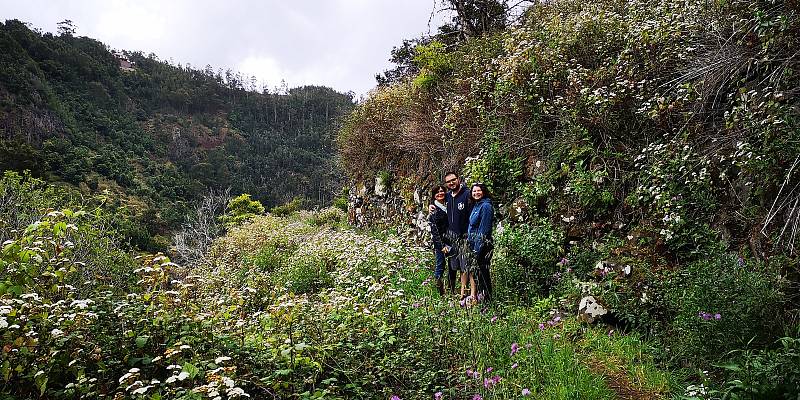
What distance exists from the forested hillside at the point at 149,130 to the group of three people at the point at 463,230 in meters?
18.2

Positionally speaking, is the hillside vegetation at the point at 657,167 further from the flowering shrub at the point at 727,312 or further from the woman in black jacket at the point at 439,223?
the woman in black jacket at the point at 439,223

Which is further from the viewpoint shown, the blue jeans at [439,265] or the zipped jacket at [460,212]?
the blue jeans at [439,265]

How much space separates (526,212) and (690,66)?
A: 114 inches

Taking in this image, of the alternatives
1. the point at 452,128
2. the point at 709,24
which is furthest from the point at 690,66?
the point at 452,128

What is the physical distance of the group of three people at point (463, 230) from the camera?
5.34 metres

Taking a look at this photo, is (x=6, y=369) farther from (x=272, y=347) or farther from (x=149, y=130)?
(x=149, y=130)

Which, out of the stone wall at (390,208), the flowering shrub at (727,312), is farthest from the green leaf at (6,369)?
the stone wall at (390,208)

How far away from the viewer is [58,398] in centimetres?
279

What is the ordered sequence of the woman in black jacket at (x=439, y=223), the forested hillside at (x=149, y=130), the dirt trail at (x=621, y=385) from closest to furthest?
1. the dirt trail at (x=621, y=385)
2. the woman in black jacket at (x=439, y=223)
3. the forested hillside at (x=149, y=130)

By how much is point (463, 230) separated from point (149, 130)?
67.6 m

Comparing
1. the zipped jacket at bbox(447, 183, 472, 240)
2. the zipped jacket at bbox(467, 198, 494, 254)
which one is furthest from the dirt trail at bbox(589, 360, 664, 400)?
the zipped jacket at bbox(447, 183, 472, 240)

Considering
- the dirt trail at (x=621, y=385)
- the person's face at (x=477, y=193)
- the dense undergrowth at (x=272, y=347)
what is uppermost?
the person's face at (x=477, y=193)

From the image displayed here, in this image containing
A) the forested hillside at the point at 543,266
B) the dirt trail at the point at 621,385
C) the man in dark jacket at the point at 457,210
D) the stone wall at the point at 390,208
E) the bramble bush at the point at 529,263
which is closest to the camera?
the forested hillside at the point at 543,266

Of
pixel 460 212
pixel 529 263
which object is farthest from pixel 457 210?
pixel 529 263
